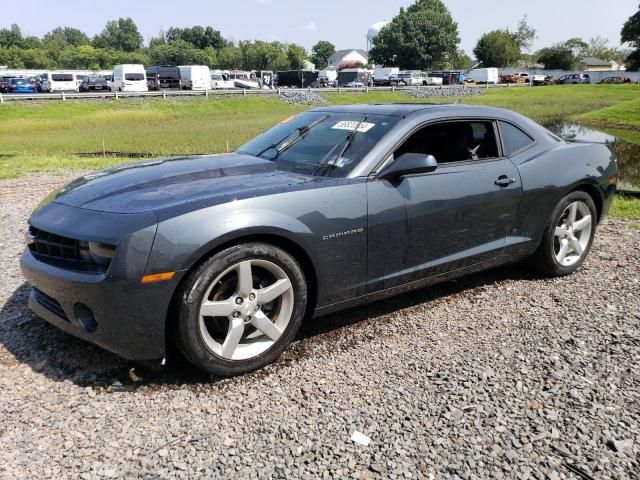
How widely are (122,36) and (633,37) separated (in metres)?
140

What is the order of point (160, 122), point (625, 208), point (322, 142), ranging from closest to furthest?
point (322, 142) → point (625, 208) → point (160, 122)

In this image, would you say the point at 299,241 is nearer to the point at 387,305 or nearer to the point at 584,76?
the point at 387,305

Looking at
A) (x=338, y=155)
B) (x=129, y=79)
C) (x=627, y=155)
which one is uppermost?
(x=129, y=79)

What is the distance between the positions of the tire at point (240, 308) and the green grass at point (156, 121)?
29.5 feet

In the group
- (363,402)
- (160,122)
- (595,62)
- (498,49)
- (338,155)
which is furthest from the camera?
(595,62)

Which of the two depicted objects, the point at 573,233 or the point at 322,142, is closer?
the point at 322,142

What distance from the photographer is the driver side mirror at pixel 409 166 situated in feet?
11.9

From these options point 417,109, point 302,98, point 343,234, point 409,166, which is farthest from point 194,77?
point 343,234

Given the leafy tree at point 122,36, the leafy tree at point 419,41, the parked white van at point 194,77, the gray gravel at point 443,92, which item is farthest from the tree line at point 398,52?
the parked white van at point 194,77

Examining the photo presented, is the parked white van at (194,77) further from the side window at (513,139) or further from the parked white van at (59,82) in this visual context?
the side window at (513,139)

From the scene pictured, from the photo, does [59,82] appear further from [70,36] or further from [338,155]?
[70,36]

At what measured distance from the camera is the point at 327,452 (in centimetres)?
262

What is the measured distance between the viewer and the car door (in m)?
3.68

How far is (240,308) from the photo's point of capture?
3178 millimetres
